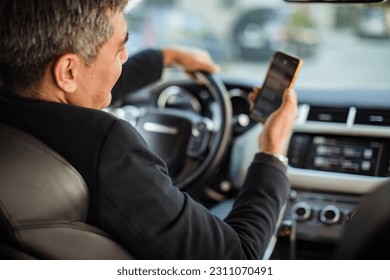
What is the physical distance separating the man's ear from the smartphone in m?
0.66

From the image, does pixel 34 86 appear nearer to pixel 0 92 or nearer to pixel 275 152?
pixel 0 92

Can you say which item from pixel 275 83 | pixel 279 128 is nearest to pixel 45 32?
pixel 279 128

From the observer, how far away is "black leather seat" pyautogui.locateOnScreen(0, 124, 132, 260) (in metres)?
1.08

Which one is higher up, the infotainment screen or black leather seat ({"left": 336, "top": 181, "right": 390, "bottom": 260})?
black leather seat ({"left": 336, "top": 181, "right": 390, "bottom": 260})

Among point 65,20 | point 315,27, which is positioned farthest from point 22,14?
point 315,27

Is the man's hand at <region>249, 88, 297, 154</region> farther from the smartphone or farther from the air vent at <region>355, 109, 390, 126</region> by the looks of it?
the air vent at <region>355, 109, 390, 126</region>

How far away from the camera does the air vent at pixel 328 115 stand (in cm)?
218

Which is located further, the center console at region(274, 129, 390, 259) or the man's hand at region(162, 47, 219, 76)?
the man's hand at region(162, 47, 219, 76)

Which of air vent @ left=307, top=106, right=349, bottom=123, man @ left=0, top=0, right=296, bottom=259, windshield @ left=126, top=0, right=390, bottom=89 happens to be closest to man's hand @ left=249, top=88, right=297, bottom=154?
man @ left=0, top=0, right=296, bottom=259

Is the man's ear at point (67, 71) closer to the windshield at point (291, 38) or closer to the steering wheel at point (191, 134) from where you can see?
the steering wheel at point (191, 134)
